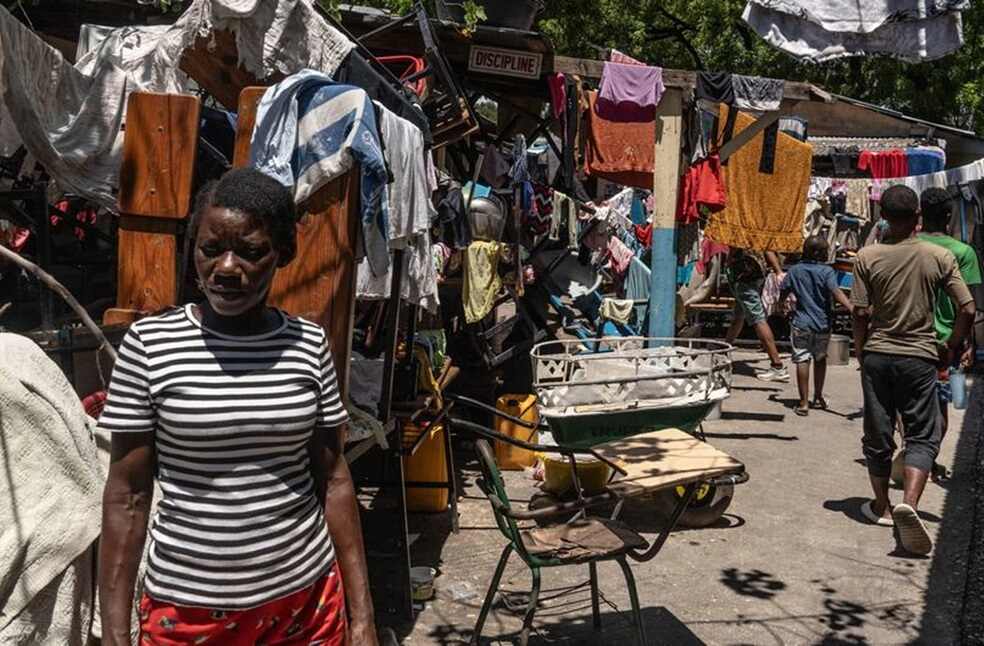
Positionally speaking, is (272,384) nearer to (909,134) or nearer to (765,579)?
(765,579)

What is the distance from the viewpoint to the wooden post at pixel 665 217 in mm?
8617

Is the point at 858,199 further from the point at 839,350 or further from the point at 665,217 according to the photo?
the point at 665,217

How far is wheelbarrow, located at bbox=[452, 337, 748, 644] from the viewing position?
417 centimetres

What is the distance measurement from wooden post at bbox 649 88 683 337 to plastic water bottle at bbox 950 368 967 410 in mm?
3937

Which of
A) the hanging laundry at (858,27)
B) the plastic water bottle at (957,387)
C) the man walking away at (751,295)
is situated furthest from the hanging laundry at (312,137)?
the man walking away at (751,295)

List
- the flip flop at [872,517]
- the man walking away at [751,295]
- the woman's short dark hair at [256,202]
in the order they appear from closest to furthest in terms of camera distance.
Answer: the woman's short dark hair at [256,202] < the flip flop at [872,517] < the man walking away at [751,295]

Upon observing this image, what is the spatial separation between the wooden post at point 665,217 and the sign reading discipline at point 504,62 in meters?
1.45

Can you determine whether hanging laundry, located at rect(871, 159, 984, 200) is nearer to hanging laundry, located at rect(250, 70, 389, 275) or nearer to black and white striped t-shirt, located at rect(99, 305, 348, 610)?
hanging laundry, located at rect(250, 70, 389, 275)

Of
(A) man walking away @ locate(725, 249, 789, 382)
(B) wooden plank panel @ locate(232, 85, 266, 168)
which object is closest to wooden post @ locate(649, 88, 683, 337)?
(A) man walking away @ locate(725, 249, 789, 382)

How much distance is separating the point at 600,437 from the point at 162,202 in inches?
95.0

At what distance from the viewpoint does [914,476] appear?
19.7 feet

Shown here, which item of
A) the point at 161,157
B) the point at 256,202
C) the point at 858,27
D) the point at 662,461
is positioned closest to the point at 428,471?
the point at 662,461

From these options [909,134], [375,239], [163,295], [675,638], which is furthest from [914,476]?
[909,134]

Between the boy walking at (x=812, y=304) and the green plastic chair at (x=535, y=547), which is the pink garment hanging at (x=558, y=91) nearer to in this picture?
the boy walking at (x=812, y=304)
